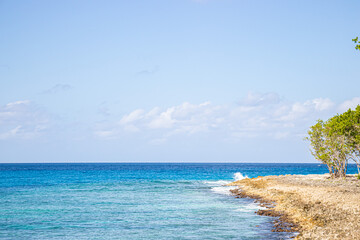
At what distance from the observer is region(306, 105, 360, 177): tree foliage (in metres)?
50.4

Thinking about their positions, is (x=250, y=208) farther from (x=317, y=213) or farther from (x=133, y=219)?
(x=133, y=219)

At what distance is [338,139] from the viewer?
55.4 m

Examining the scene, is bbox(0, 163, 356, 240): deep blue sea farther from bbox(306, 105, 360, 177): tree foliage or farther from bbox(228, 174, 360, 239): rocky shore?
bbox(306, 105, 360, 177): tree foliage

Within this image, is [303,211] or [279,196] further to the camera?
[279,196]

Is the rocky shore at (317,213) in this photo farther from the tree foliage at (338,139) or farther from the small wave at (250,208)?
the tree foliage at (338,139)

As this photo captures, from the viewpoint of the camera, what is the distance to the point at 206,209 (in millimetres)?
40688

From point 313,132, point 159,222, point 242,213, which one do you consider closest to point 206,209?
point 242,213

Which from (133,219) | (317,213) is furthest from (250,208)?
(133,219)

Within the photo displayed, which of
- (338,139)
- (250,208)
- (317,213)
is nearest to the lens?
(317,213)

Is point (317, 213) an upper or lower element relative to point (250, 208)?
upper

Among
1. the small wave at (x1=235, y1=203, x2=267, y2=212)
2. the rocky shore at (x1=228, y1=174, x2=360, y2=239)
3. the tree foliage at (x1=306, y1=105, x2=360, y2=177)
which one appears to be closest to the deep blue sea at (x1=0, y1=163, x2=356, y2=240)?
the small wave at (x1=235, y1=203, x2=267, y2=212)

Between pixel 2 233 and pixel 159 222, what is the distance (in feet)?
42.5

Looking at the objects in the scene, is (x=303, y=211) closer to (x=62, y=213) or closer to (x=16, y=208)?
Result: (x=62, y=213)

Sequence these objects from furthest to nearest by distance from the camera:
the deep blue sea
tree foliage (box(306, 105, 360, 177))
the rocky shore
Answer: tree foliage (box(306, 105, 360, 177)), the deep blue sea, the rocky shore
